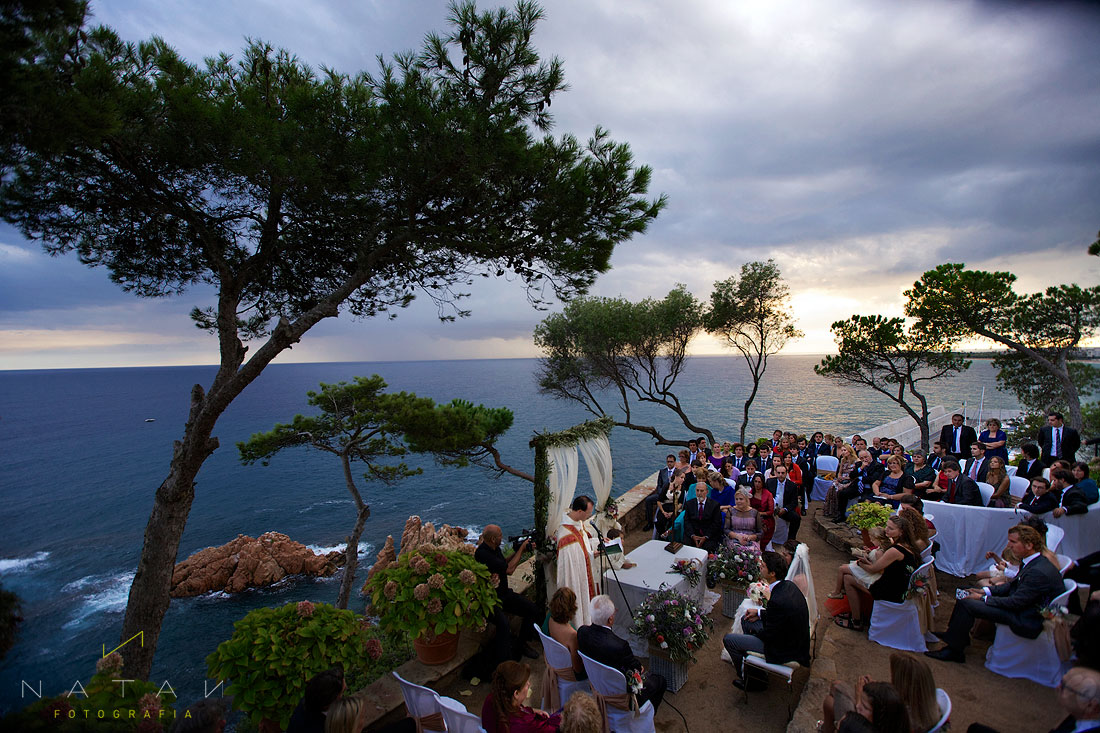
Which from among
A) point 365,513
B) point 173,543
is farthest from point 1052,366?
point 173,543

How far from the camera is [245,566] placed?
861 inches

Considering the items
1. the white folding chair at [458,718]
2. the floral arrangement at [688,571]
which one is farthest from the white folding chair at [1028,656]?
the white folding chair at [458,718]

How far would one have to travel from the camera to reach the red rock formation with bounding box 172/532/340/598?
70.1 feet

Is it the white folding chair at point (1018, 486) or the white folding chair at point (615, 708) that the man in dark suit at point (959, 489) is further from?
the white folding chair at point (615, 708)

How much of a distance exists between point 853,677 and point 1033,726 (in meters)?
1.20

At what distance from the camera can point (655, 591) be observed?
15.6 feet

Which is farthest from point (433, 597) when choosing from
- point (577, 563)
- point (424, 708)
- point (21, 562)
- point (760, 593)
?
point (21, 562)

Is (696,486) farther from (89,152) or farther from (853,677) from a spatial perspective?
(89,152)

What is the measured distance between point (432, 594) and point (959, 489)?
780cm

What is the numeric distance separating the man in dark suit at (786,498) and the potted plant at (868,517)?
1.39 m

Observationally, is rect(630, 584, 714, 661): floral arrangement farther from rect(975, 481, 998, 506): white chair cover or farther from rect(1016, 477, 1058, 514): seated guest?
rect(975, 481, 998, 506): white chair cover

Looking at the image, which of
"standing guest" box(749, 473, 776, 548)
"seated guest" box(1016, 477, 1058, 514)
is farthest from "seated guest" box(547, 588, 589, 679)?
"seated guest" box(1016, 477, 1058, 514)

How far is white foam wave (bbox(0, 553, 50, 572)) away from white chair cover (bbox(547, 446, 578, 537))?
114 ft

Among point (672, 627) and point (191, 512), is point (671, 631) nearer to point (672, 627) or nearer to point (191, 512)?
point (672, 627)
